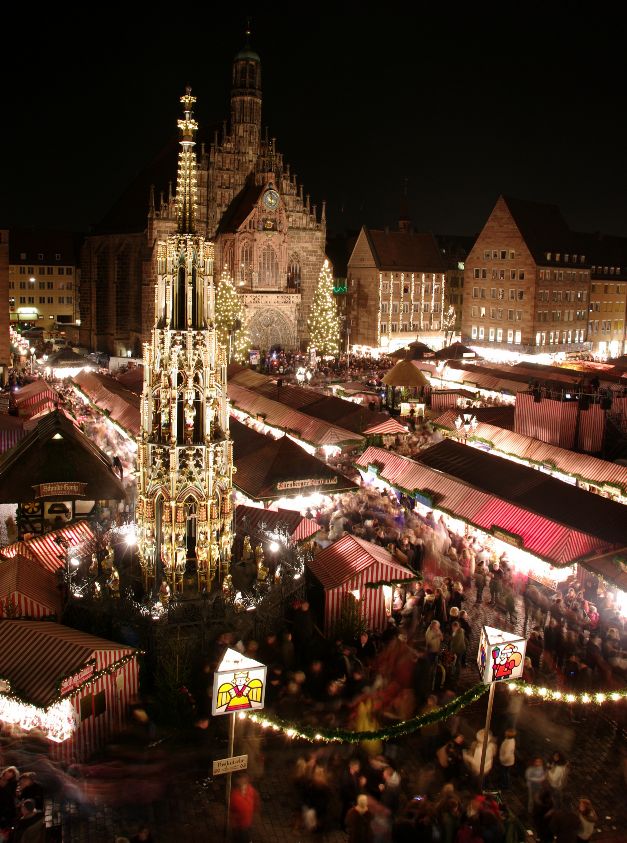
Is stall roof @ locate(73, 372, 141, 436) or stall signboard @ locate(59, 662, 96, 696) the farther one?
stall roof @ locate(73, 372, 141, 436)

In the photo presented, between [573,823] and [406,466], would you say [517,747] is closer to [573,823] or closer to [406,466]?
[573,823]

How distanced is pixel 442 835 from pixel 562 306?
58276 millimetres

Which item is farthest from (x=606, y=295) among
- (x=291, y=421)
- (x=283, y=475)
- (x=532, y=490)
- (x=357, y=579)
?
(x=357, y=579)

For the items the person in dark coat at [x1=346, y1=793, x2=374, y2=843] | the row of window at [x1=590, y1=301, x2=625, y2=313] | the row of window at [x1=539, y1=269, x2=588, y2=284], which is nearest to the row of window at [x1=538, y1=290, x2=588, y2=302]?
the row of window at [x1=539, y1=269, x2=588, y2=284]

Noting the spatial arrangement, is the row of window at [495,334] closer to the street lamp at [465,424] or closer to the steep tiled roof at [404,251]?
the steep tiled roof at [404,251]

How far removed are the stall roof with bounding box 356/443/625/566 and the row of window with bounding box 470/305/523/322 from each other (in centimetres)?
4132

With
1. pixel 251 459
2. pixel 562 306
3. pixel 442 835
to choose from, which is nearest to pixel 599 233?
pixel 562 306

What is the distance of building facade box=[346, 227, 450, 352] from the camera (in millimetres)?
63000

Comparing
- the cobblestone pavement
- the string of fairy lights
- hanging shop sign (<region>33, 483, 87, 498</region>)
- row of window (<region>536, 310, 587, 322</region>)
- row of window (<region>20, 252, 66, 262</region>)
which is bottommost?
the cobblestone pavement

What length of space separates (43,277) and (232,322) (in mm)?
33317

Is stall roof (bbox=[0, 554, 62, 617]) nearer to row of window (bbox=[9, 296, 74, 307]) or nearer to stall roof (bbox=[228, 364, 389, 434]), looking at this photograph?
stall roof (bbox=[228, 364, 389, 434])

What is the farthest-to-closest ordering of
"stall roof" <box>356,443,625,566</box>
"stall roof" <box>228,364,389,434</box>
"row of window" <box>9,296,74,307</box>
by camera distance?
1. "row of window" <box>9,296,74,307</box>
2. "stall roof" <box>228,364,389,434</box>
3. "stall roof" <box>356,443,625,566</box>

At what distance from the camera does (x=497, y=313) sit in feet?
207

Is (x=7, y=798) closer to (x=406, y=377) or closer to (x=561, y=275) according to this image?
(x=406, y=377)
